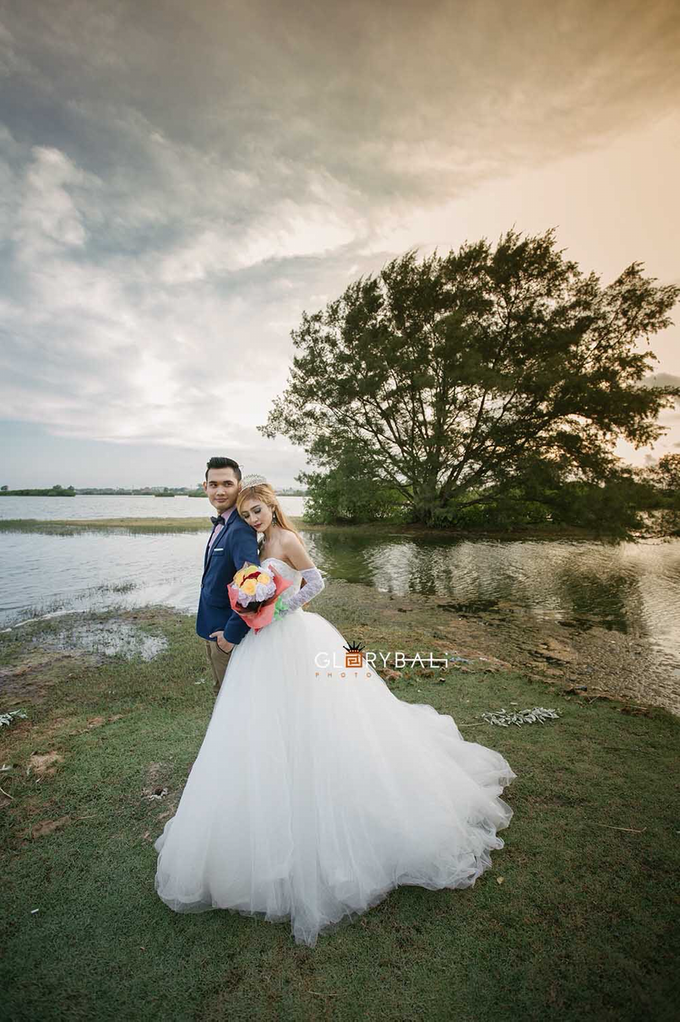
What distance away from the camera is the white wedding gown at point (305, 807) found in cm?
264

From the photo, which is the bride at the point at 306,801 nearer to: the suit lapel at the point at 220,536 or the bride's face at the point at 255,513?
the bride's face at the point at 255,513

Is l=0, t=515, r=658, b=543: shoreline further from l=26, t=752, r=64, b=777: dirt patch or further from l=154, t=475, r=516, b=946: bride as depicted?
l=26, t=752, r=64, b=777: dirt patch

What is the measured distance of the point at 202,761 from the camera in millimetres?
2885

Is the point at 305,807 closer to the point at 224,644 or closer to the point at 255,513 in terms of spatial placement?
the point at 224,644

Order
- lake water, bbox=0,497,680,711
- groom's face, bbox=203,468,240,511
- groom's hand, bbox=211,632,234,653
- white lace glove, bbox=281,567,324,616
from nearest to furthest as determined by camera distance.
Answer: white lace glove, bbox=281,567,324,616 → groom's hand, bbox=211,632,234,653 → groom's face, bbox=203,468,240,511 → lake water, bbox=0,497,680,711

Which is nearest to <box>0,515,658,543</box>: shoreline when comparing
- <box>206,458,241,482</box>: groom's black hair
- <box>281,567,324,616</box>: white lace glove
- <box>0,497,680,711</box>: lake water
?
<box>0,497,680,711</box>: lake water

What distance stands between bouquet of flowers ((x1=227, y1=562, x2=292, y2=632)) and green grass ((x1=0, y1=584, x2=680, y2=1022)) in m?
1.85

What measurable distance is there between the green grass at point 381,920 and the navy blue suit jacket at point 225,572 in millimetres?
1708

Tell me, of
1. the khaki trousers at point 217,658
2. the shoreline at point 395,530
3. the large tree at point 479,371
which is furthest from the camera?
the shoreline at point 395,530

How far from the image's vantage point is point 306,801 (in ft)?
9.11

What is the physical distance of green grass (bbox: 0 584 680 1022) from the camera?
220 cm

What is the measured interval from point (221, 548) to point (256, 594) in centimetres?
74

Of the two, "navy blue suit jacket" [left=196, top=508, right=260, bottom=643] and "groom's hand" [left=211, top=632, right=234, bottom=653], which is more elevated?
"navy blue suit jacket" [left=196, top=508, right=260, bottom=643]

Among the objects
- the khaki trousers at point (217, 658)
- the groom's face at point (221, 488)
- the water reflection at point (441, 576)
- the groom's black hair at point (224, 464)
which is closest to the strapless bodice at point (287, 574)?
the groom's face at point (221, 488)
